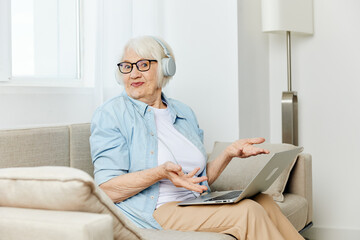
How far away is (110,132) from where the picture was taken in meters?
2.09

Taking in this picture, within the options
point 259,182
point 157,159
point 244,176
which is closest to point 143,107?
point 157,159

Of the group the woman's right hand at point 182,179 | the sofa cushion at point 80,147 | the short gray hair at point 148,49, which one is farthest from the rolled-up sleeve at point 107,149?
the short gray hair at point 148,49

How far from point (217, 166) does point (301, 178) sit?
62 cm

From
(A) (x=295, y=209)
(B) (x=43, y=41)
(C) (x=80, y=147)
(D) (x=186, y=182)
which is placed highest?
(B) (x=43, y=41)

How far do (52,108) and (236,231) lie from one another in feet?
3.47

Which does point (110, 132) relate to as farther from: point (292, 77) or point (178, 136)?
point (292, 77)

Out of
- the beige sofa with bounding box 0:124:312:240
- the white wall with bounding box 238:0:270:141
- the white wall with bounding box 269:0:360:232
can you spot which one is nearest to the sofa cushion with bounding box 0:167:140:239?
the beige sofa with bounding box 0:124:312:240

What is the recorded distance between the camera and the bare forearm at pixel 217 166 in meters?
2.32

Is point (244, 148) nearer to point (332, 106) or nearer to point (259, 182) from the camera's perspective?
point (259, 182)

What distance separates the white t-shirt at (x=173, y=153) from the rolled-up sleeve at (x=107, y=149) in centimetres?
16

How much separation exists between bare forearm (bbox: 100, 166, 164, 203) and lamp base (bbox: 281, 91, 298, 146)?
170 centimetres

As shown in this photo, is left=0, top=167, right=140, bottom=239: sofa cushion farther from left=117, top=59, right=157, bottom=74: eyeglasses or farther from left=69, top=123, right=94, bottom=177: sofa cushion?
left=117, top=59, right=157, bottom=74: eyeglasses

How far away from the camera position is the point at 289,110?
346 cm

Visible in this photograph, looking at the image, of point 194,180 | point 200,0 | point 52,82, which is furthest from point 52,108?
point 200,0
